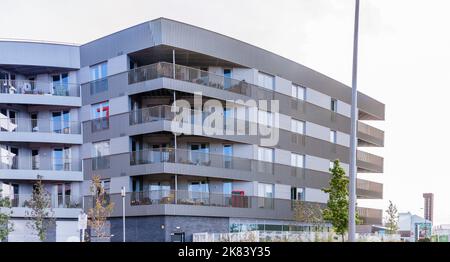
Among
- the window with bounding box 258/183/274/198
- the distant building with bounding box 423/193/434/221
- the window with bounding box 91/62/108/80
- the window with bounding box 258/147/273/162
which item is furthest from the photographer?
the window with bounding box 258/147/273/162

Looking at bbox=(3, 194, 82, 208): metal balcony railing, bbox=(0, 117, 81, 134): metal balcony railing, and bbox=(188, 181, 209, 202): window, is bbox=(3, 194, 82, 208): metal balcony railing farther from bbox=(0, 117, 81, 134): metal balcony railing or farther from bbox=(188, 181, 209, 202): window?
bbox=(188, 181, 209, 202): window

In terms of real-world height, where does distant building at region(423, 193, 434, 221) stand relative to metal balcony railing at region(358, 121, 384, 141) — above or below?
below

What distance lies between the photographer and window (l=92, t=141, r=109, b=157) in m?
30.8

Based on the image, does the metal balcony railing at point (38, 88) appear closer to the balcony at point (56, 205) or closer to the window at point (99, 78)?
the window at point (99, 78)

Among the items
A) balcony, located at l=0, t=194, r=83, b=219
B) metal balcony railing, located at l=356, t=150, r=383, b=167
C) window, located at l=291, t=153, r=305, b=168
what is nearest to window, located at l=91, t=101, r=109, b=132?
balcony, located at l=0, t=194, r=83, b=219

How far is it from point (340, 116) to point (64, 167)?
2395 centimetres

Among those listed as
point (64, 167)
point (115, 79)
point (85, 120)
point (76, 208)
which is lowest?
point (76, 208)

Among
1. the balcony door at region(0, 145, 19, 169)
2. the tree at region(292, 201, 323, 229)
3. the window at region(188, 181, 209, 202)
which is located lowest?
the tree at region(292, 201, 323, 229)

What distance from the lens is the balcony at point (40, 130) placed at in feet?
101

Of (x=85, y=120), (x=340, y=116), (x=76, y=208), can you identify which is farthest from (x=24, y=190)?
(x=340, y=116)

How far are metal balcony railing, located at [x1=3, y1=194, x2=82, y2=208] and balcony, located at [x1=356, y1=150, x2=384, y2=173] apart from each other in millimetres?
26575

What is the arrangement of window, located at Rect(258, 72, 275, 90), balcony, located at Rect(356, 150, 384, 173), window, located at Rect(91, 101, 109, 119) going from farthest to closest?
balcony, located at Rect(356, 150, 384, 173)
window, located at Rect(258, 72, 275, 90)
window, located at Rect(91, 101, 109, 119)

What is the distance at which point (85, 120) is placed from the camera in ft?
105
